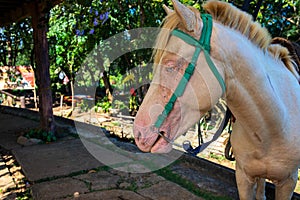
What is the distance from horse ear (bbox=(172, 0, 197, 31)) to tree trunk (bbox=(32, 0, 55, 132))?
4520mm

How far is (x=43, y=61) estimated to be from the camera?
5168 mm

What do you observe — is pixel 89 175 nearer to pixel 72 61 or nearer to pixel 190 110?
pixel 190 110

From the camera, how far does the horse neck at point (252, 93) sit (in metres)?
1.24

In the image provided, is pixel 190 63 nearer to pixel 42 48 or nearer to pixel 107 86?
pixel 42 48

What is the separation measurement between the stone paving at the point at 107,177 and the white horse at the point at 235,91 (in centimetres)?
125

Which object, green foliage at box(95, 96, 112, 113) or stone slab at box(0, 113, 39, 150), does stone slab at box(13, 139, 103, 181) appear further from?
green foliage at box(95, 96, 112, 113)

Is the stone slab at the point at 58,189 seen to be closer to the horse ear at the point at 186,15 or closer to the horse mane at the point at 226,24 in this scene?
the horse mane at the point at 226,24

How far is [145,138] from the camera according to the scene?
3.59 ft

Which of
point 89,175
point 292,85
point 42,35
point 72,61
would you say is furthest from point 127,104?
point 292,85

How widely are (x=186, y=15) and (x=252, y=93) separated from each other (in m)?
0.51

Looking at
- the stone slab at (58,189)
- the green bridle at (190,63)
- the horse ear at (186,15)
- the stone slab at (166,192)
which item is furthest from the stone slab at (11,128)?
the horse ear at (186,15)

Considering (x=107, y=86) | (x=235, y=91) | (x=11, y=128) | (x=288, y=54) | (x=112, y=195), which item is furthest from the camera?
(x=107, y=86)

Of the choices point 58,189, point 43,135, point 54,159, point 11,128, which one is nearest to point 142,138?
point 58,189

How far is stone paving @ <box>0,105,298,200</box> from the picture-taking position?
2824 mm
